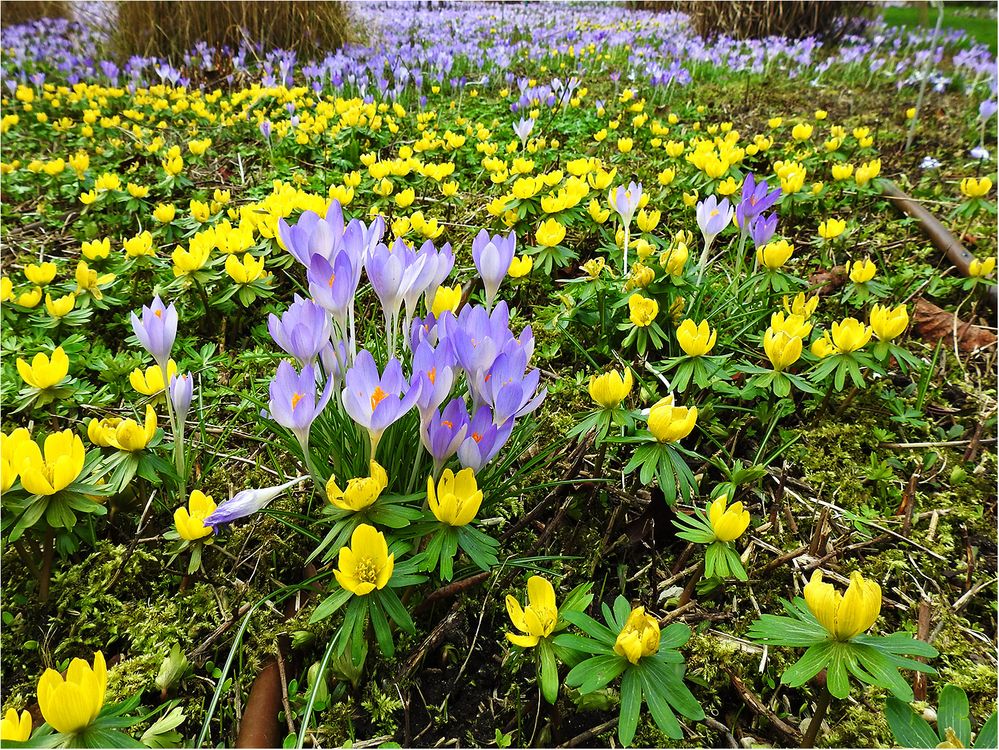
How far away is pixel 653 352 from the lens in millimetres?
2133

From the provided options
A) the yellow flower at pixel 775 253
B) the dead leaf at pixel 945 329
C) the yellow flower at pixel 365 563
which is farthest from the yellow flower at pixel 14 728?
the dead leaf at pixel 945 329

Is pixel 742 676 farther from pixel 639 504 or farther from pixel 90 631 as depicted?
pixel 90 631

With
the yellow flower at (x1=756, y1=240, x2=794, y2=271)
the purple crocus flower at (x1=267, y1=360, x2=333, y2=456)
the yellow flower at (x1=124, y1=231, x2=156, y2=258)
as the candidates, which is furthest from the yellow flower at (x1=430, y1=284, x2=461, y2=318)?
the yellow flower at (x1=124, y1=231, x2=156, y2=258)

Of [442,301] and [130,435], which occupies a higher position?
[442,301]

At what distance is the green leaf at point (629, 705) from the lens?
3.06 feet

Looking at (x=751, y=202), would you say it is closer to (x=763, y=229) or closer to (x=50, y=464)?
(x=763, y=229)

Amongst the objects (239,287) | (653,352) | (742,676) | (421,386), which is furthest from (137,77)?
(742,676)

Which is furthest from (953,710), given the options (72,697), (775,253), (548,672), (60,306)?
(60,306)

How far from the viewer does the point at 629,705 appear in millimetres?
960

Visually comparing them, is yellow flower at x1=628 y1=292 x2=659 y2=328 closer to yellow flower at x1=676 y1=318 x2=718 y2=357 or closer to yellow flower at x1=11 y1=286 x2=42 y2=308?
yellow flower at x1=676 y1=318 x2=718 y2=357

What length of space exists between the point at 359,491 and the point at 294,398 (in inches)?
8.2

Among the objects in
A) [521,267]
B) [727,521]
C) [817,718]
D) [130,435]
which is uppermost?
[521,267]

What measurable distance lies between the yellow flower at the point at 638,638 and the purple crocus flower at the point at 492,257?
75cm

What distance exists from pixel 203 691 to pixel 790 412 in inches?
66.9
